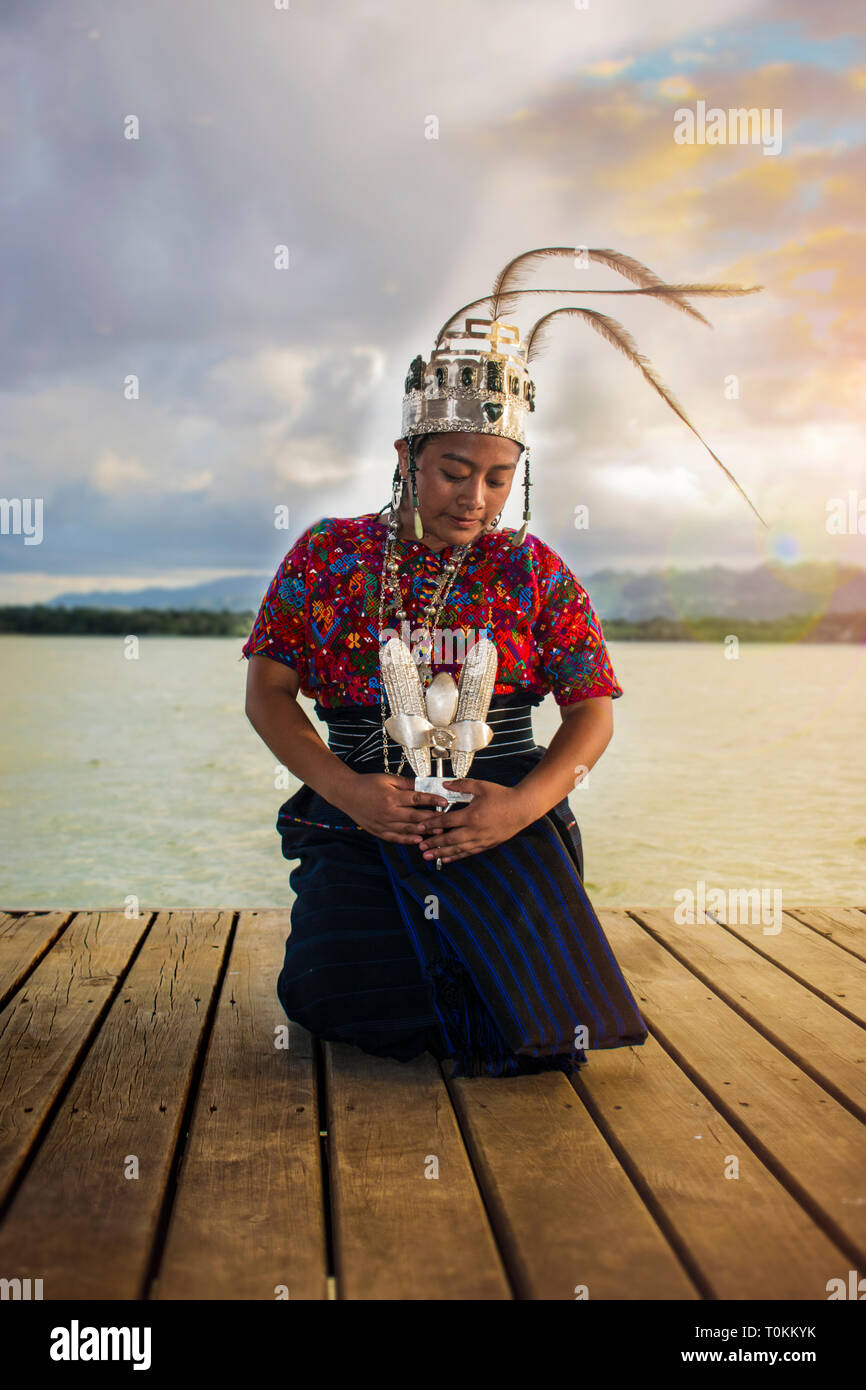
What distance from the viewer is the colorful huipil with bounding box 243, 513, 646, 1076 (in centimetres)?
213

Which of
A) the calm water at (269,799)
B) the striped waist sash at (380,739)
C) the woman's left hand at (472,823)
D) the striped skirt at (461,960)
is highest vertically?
the striped waist sash at (380,739)

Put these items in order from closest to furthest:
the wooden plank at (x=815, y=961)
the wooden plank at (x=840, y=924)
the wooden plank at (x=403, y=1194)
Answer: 1. the wooden plank at (x=403, y=1194)
2. the wooden plank at (x=815, y=961)
3. the wooden plank at (x=840, y=924)

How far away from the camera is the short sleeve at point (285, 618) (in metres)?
2.39

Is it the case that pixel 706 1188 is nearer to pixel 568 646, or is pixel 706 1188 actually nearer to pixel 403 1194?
pixel 403 1194

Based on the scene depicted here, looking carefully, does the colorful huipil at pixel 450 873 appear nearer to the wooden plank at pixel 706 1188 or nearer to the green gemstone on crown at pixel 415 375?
the wooden plank at pixel 706 1188

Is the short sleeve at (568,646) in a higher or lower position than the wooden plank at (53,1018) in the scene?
higher

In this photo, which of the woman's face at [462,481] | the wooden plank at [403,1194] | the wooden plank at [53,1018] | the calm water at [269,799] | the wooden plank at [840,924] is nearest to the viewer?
the wooden plank at [403,1194]

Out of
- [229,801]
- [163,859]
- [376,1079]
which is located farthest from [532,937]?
[229,801]

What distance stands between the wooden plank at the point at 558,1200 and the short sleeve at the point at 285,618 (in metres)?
0.95

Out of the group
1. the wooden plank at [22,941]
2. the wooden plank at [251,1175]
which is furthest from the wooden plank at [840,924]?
the wooden plank at [22,941]

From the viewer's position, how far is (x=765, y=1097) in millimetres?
2021

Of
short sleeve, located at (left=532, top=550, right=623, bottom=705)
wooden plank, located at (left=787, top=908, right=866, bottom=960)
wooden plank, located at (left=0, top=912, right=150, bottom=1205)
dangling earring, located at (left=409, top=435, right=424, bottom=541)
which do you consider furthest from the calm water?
dangling earring, located at (left=409, top=435, right=424, bottom=541)

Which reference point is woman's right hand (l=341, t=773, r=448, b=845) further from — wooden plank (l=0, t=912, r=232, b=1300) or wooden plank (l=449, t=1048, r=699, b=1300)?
wooden plank (l=0, t=912, r=232, b=1300)
